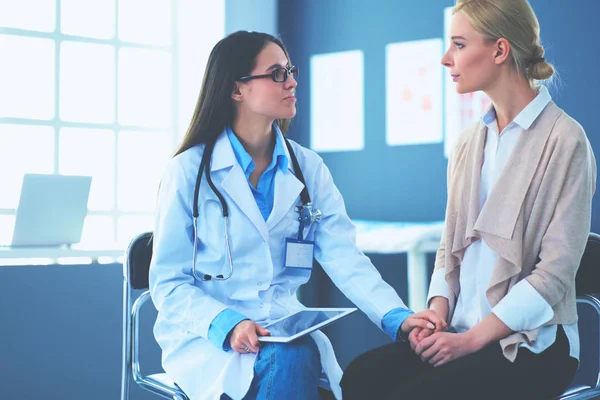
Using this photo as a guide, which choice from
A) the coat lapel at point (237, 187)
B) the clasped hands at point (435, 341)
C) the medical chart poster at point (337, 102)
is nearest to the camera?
the clasped hands at point (435, 341)

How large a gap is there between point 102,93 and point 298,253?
2.18 m

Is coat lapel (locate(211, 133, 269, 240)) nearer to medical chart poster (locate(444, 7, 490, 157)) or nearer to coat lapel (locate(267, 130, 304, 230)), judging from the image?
coat lapel (locate(267, 130, 304, 230))

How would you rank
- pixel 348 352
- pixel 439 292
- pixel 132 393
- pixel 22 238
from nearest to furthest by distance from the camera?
pixel 439 292 → pixel 22 238 → pixel 132 393 → pixel 348 352

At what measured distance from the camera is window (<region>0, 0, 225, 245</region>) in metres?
3.34

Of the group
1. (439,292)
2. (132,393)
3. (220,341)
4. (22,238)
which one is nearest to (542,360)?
(439,292)

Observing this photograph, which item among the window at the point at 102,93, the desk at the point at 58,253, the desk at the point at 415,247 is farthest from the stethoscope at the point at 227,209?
the window at the point at 102,93

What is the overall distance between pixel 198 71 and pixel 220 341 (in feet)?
8.11

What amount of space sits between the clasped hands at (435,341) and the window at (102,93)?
7.53 feet

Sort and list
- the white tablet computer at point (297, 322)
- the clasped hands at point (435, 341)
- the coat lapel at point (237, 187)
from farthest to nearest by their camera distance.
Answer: the coat lapel at point (237, 187)
the white tablet computer at point (297, 322)
the clasped hands at point (435, 341)

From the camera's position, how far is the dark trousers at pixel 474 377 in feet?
4.40

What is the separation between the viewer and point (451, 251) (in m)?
1.61

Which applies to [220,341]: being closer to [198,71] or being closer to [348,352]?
[348,352]

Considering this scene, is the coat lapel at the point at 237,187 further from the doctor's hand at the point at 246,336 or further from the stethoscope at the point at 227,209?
the doctor's hand at the point at 246,336

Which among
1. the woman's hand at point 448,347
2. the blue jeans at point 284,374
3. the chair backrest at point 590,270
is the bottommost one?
the blue jeans at point 284,374
